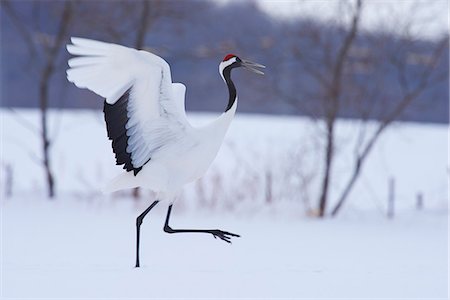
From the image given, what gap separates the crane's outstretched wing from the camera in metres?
3.83

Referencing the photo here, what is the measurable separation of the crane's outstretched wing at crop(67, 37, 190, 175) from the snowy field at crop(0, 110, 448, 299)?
0.82 meters

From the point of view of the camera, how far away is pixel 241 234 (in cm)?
730

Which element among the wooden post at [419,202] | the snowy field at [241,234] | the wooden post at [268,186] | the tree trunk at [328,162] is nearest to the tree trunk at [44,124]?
the snowy field at [241,234]

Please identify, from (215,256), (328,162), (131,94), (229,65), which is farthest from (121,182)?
(328,162)

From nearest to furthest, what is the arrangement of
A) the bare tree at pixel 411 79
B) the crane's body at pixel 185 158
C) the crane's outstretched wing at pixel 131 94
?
the crane's outstretched wing at pixel 131 94 → the crane's body at pixel 185 158 → the bare tree at pixel 411 79

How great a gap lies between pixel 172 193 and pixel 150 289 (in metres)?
0.67

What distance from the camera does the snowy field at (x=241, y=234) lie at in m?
4.06

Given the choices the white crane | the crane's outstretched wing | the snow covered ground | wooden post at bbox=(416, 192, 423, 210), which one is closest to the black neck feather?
the white crane

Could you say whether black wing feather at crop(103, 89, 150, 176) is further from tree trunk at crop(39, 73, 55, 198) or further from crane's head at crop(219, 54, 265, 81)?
tree trunk at crop(39, 73, 55, 198)

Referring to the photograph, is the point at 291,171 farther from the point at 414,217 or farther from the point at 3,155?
the point at 3,155

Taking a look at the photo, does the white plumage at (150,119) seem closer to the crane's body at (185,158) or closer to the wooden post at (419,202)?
the crane's body at (185,158)

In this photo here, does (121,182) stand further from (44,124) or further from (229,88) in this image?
(44,124)

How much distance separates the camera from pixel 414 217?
9.55 metres

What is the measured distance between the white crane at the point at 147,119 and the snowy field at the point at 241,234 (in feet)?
2.08
